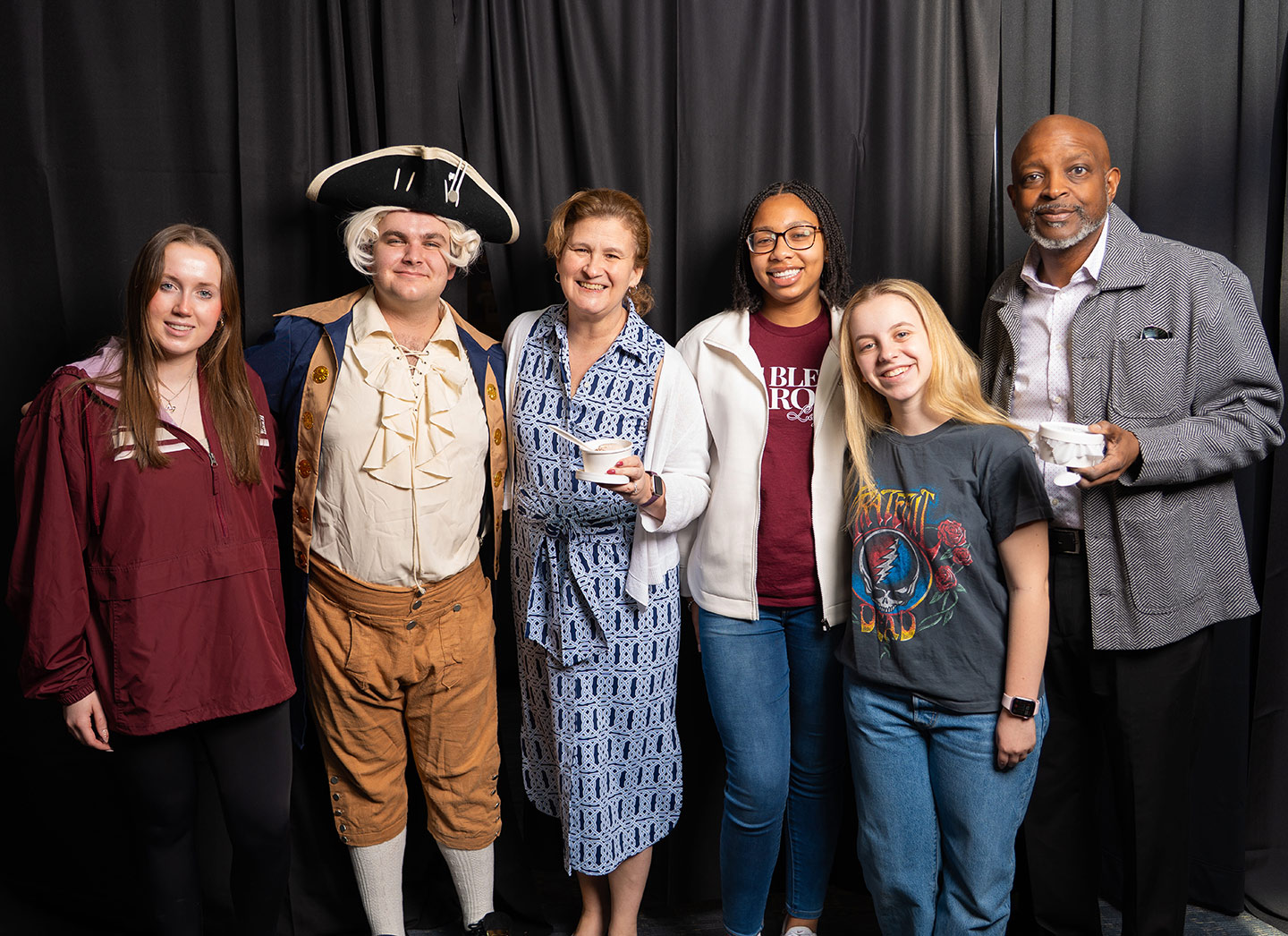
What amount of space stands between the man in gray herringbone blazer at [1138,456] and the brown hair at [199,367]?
1.66 metres

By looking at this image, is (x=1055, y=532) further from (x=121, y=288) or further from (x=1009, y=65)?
(x=121, y=288)

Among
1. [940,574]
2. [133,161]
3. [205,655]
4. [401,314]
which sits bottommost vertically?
[205,655]

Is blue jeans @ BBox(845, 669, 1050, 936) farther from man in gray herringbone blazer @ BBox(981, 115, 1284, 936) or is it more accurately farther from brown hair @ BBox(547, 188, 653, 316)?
brown hair @ BBox(547, 188, 653, 316)

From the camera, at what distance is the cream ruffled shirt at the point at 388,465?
76.9 inches

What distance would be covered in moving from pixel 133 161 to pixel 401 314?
844 millimetres

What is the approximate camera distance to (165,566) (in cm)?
167

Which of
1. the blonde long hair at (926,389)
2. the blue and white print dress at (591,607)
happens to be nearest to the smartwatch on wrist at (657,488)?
the blue and white print dress at (591,607)

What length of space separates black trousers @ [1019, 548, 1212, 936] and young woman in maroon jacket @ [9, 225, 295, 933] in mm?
1705

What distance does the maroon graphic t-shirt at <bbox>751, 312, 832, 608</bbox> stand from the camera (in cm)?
203

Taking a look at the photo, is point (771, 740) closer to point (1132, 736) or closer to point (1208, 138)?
point (1132, 736)

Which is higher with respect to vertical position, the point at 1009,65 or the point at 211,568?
the point at 1009,65

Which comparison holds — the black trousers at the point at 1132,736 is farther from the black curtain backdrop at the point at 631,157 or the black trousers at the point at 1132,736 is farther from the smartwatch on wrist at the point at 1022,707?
the black curtain backdrop at the point at 631,157

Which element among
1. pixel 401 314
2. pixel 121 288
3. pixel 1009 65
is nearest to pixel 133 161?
pixel 121 288

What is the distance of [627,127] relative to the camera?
2402 millimetres
